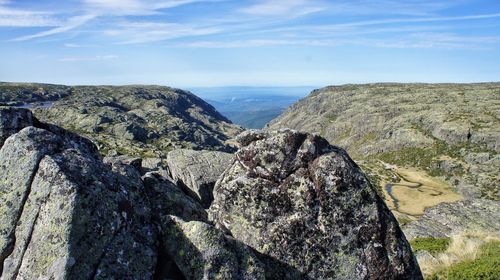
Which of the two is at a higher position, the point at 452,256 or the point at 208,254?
the point at 208,254

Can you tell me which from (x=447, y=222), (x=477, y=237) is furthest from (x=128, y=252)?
(x=447, y=222)

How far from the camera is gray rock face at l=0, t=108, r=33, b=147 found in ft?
55.4

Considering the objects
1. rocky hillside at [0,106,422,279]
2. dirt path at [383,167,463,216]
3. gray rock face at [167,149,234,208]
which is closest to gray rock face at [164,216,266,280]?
rocky hillside at [0,106,422,279]

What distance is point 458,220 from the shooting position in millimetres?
55812

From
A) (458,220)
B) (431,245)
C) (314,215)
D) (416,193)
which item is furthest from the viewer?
(416,193)

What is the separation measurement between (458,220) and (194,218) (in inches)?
1941

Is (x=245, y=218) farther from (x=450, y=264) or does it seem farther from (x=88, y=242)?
(x=450, y=264)

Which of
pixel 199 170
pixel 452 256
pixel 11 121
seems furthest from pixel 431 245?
pixel 11 121

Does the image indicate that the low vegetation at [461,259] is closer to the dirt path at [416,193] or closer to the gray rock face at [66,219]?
the gray rock face at [66,219]

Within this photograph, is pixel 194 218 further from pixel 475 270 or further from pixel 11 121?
pixel 475 270

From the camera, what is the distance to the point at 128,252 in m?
13.8

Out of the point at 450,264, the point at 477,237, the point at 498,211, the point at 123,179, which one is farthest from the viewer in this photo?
the point at 498,211

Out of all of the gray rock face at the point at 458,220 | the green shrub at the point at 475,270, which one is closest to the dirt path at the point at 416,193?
the gray rock face at the point at 458,220

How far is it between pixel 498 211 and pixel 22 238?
65.4 m
